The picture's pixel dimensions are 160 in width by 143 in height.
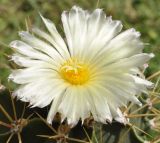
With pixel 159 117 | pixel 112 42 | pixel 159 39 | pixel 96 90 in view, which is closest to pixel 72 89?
pixel 96 90

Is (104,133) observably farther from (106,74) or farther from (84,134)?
(106,74)

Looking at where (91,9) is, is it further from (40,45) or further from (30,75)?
(30,75)

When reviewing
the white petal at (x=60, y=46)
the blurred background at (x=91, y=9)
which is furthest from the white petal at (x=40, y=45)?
the blurred background at (x=91, y=9)

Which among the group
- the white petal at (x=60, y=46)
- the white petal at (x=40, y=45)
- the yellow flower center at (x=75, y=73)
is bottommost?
the yellow flower center at (x=75, y=73)

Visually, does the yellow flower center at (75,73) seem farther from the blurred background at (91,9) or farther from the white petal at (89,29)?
the blurred background at (91,9)

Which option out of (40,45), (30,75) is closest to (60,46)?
(40,45)

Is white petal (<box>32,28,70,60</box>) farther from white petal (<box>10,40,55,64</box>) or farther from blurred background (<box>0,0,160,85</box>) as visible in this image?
blurred background (<box>0,0,160,85</box>)

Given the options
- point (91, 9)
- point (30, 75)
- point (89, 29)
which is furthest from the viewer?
point (91, 9)

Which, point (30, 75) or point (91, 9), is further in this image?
point (91, 9)

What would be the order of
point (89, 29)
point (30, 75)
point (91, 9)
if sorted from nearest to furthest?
point (30, 75), point (89, 29), point (91, 9)
